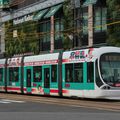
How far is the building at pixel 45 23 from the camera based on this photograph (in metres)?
45.8

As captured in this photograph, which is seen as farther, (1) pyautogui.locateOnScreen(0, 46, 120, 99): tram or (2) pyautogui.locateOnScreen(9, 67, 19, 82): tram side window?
(2) pyautogui.locateOnScreen(9, 67, 19, 82): tram side window

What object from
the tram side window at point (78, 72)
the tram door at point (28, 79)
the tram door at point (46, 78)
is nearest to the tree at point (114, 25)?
the tram door at point (28, 79)

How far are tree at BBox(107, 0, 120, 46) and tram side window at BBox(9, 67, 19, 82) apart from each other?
8.18 metres

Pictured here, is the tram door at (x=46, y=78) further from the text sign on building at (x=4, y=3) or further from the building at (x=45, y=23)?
the text sign on building at (x=4, y=3)

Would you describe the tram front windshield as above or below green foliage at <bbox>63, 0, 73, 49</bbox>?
below

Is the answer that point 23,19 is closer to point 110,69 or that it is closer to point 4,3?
point 4,3

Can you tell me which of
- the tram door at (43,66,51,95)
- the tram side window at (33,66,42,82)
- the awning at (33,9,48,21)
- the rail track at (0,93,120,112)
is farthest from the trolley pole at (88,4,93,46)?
the rail track at (0,93,120,112)

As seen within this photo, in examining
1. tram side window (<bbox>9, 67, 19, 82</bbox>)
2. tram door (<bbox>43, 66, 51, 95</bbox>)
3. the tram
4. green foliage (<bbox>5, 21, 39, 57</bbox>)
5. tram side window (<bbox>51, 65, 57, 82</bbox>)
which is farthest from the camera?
green foliage (<bbox>5, 21, 39, 57</bbox>)

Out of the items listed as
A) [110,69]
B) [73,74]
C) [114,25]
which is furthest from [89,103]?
[114,25]

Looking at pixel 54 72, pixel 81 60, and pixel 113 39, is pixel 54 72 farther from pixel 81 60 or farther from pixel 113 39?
pixel 113 39

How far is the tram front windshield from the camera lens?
25641mm

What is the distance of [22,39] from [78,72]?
34354 millimetres

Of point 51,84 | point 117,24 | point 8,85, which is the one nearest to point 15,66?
point 8,85

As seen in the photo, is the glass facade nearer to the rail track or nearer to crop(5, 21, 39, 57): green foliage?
crop(5, 21, 39, 57): green foliage
